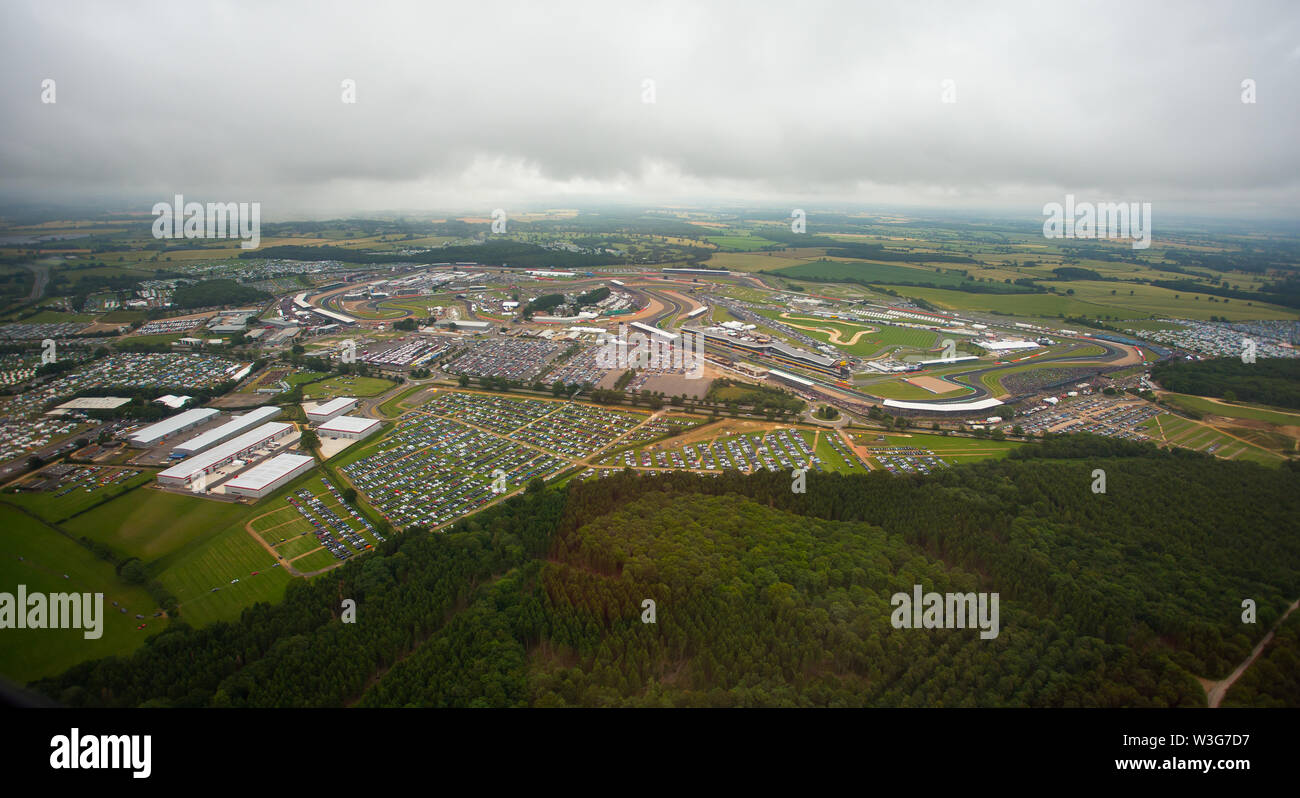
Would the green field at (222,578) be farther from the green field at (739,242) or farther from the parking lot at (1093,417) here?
the green field at (739,242)

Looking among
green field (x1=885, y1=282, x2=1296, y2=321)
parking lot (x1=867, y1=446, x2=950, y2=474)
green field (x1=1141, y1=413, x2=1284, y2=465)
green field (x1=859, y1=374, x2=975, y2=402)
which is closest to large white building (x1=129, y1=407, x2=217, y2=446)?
parking lot (x1=867, y1=446, x2=950, y2=474)

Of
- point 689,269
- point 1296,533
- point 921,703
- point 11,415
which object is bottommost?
point 921,703

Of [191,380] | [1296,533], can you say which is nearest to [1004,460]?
[1296,533]

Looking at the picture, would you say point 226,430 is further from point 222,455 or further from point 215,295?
point 215,295

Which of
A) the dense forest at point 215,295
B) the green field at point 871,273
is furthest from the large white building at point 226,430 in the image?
the green field at point 871,273

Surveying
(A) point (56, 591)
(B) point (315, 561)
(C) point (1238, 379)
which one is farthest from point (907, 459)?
(A) point (56, 591)

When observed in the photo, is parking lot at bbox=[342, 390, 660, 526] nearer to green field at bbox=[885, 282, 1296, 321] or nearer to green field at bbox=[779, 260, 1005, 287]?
green field at bbox=[885, 282, 1296, 321]

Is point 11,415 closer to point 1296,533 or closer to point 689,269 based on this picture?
point 1296,533
